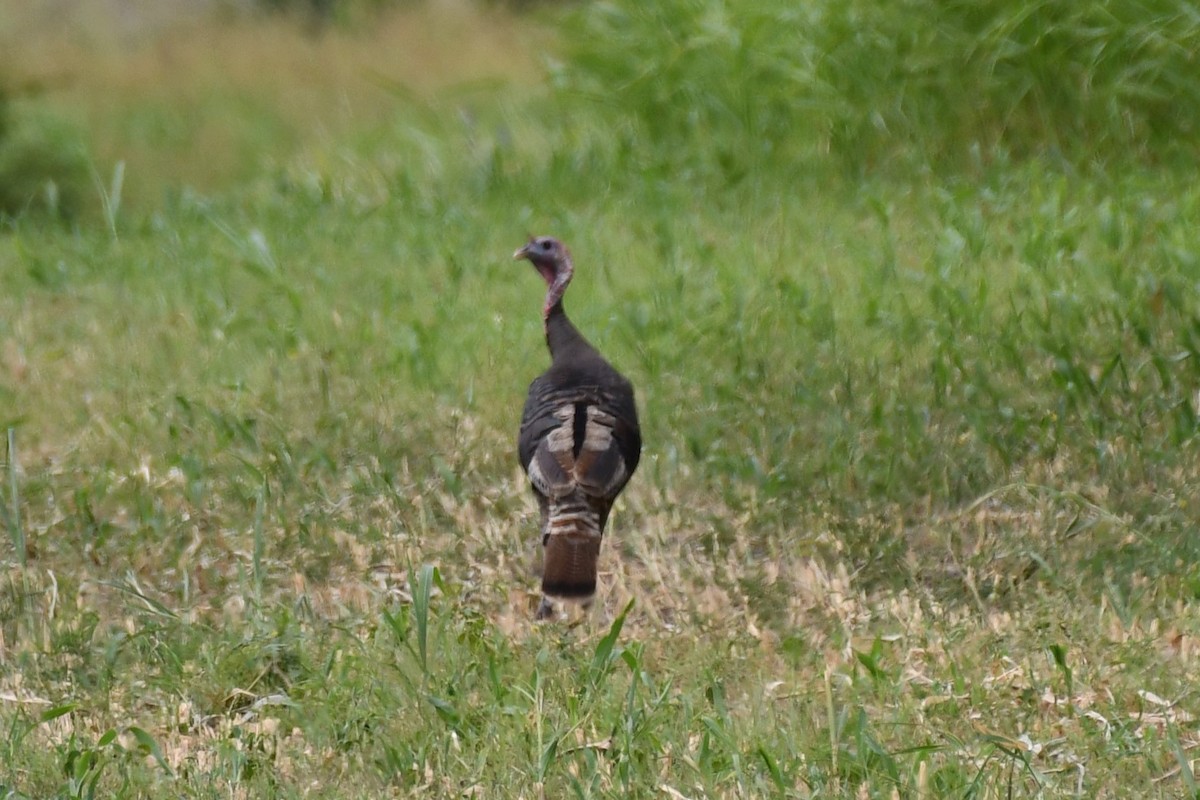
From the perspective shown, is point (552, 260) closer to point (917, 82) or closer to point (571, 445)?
point (571, 445)

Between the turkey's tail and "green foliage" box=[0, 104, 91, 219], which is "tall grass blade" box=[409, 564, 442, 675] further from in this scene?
"green foliage" box=[0, 104, 91, 219]

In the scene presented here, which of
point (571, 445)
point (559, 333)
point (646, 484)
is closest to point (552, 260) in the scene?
point (559, 333)

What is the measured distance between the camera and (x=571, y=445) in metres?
5.17

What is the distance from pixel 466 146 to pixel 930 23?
3.29 meters

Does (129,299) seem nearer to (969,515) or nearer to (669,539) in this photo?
(669,539)

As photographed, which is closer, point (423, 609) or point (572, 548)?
point (423, 609)

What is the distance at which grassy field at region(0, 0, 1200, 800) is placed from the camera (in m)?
4.34

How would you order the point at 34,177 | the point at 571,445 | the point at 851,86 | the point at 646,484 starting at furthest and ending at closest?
the point at 34,177, the point at 851,86, the point at 646,484, the point at 571,445

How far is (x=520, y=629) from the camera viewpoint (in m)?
5.17

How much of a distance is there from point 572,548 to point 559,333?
94 cm

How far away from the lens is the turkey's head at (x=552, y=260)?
564cm

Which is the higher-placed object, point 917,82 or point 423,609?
point 917,82

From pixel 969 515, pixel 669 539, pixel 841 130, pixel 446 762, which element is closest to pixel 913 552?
pixel 969 515

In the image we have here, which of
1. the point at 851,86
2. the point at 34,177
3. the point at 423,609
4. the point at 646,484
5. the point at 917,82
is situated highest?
the point at 917,82
